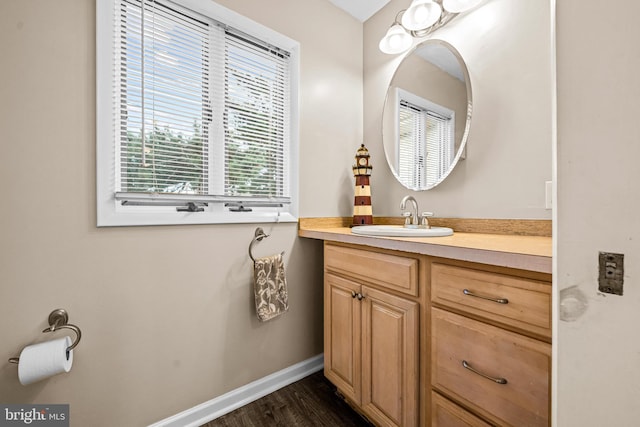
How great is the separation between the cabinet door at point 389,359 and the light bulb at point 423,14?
58.7 inches

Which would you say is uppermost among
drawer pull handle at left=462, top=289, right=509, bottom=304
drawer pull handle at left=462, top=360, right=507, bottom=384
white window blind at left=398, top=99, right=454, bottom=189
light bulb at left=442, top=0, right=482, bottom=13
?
light bulb at left=442, top=0, right=482, bottom=13

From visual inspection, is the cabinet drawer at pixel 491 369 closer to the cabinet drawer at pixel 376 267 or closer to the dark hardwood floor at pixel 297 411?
the cabinet drawer at pixel 376 267

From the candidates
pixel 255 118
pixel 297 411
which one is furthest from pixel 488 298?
pixel 255 118

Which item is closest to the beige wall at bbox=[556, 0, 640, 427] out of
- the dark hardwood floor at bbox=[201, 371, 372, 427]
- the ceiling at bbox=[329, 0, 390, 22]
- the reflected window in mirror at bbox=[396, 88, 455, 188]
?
the reflected window in mirror at bbox=[396, 88, 455, 188]

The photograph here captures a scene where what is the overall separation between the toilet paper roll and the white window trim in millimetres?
448

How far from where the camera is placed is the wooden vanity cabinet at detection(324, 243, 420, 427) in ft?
3.42

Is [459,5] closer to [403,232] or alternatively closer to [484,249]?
[403,232]

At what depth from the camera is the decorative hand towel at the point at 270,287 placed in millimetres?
1425

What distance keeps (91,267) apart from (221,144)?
2.58ft

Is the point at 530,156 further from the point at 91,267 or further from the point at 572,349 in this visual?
the point at 91,267

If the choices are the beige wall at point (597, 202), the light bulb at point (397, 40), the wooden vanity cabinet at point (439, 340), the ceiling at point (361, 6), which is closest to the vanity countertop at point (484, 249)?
the wooden vanity cabinet at point (439, 340)

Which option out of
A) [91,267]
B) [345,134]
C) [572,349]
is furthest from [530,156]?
[91,267]

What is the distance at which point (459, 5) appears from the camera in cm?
133

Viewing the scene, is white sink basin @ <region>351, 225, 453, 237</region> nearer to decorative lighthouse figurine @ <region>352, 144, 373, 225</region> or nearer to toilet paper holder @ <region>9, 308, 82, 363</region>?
decorative lighthouse figurine @ <region>352, 144, 373, 225</region>
